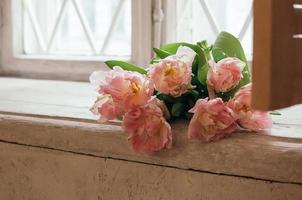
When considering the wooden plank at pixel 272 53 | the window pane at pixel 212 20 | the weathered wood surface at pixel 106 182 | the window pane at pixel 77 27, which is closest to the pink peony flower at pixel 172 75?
the weathered wood surface at pixel 106 182

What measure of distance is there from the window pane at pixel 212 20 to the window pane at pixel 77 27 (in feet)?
0.51

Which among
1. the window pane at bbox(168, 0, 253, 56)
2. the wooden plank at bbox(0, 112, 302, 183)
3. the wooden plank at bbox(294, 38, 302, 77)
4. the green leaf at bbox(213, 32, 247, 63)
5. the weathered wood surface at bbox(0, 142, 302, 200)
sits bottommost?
the weathered wood surface at bbox(0, 142, 302, 200)

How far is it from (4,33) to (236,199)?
97 cm

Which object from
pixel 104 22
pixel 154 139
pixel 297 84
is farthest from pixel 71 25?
pixel 297 84

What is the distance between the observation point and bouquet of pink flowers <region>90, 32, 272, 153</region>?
76 centimetres

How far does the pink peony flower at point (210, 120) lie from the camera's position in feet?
2.44

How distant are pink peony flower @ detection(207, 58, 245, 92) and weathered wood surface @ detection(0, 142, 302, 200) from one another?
0.13 metres

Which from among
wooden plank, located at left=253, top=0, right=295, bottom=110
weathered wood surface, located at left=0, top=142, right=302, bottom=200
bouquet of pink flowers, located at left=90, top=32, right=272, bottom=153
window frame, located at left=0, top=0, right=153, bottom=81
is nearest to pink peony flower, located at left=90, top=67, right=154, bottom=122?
bouquet of pink flowers, located at left=90, top=32, right=272, bottom=153

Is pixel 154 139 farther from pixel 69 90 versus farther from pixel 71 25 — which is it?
pixel 71 25

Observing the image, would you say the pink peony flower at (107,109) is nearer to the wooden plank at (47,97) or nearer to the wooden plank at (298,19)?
the wooden plank at (47,97)

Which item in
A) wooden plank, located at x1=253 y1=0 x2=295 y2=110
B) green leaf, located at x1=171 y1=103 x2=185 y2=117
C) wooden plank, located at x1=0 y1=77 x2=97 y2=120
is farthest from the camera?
wooden plank, located at x1=0 y1=77 x2=97 y2=120

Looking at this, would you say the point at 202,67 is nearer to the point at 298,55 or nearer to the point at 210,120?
the point at 210,120

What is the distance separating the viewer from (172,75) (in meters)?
0.78

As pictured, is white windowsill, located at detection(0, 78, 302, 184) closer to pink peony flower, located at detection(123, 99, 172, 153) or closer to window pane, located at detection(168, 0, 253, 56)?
pink peony flower, located at detection(123, 99, 172, 153)
